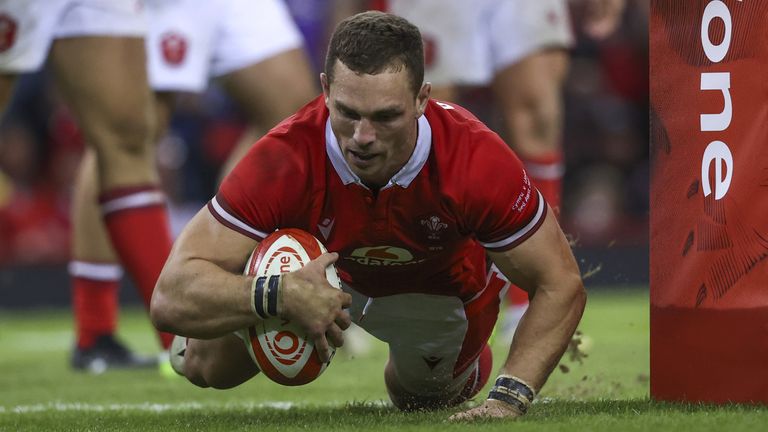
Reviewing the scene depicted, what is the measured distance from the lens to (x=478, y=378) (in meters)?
4.77

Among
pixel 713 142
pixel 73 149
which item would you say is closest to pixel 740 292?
pixel 713 142

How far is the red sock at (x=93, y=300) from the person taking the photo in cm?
652

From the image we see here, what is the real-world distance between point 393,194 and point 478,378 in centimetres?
106

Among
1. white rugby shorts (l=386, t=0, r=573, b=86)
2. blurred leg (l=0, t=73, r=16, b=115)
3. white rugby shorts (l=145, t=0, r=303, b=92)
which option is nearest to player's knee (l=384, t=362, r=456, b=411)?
blurred leg (l=0, t=73, r=16, b=115)

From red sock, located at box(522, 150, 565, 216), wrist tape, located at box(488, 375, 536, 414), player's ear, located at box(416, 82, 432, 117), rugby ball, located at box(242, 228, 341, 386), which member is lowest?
red sock, located at box(522, 150, 565, 216)

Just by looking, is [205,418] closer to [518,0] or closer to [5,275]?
[518,0]

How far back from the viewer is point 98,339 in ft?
21.6

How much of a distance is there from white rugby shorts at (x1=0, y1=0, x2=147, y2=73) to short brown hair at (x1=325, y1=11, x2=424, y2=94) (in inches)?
82.5

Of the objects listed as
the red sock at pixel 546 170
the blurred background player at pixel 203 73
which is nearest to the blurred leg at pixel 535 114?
the red sock at pixel 546 170

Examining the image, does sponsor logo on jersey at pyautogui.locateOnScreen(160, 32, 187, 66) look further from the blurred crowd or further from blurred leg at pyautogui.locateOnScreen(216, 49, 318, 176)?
the blurred crowd

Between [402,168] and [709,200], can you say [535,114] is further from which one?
[402,168]

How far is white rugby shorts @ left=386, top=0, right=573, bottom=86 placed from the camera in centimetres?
719

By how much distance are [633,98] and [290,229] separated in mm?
10395

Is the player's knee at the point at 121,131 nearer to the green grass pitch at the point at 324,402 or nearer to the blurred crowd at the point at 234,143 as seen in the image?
the green grass pitch at the point at 324,402
